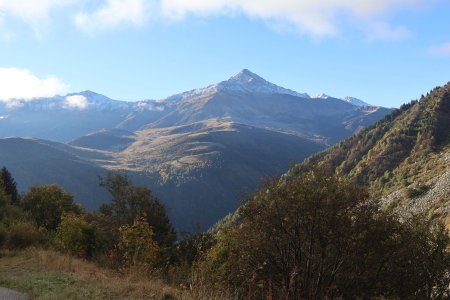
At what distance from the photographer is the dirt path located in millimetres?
10406

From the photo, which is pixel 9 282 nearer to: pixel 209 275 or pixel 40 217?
pixel 209 275

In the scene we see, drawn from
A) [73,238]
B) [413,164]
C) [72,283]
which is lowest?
[413,164]

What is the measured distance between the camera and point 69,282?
1233 centimetres

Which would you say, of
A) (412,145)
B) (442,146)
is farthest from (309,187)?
(412,145)

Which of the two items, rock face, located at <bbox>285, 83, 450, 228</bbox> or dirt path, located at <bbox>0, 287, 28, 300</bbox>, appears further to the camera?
rock face, located at <bbox>285, 83, 450, 228</bbox>

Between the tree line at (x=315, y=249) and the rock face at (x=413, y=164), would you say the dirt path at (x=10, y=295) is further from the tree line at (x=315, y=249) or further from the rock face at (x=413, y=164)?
the rock face at (x=413, y=164)

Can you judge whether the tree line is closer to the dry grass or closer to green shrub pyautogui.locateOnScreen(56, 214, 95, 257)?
the dry grass

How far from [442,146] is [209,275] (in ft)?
562

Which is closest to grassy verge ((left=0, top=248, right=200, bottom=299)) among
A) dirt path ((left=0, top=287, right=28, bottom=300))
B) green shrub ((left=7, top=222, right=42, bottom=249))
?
dirt path ((left=0, top=287, right=28, bottom=300))

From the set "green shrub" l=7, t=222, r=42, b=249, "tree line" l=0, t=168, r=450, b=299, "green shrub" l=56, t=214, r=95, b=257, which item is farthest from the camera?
"green shrub" l=56, t=214, r=95, b=257

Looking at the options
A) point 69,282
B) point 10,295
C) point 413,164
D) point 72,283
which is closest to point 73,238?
point 69,282

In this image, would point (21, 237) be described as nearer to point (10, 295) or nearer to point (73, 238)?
point (73, 238)

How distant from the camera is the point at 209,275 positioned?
13133 mm

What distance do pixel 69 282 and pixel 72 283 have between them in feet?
0.50
